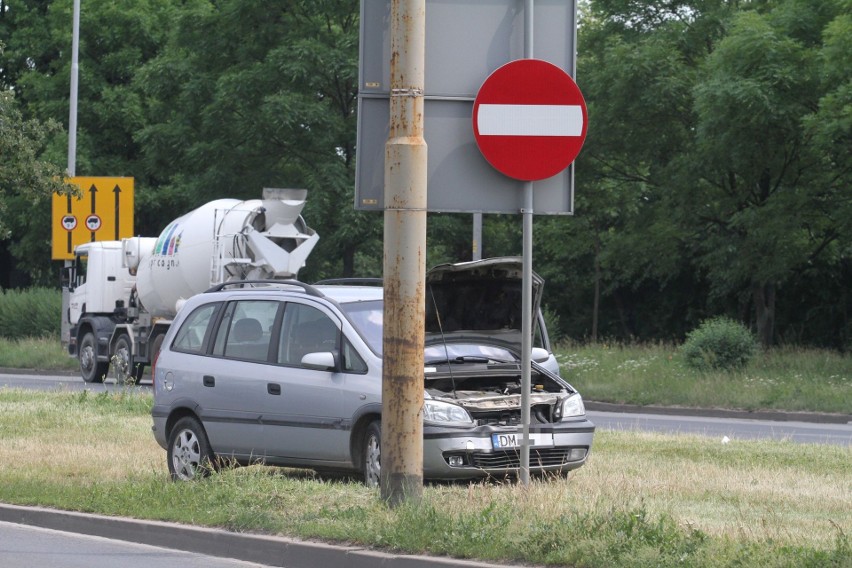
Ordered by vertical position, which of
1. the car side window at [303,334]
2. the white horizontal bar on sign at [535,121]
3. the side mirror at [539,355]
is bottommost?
the side mirror at [539,355]

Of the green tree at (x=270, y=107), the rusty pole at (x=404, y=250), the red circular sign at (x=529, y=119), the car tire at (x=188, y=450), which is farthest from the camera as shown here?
the green tree at (x=270, y=107)

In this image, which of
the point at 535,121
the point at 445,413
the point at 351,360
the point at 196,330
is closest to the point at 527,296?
the point at 535,121

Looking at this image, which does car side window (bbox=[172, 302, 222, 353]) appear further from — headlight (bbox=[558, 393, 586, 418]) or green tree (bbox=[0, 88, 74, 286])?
green tree (bbox=[0, 88, 74, 286])

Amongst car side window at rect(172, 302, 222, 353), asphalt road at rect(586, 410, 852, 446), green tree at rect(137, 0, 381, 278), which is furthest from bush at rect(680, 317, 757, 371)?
car side window at rect(172, 302, 222, 353)

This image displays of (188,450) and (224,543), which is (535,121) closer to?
(224,543)

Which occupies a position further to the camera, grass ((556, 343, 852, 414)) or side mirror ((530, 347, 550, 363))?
grass ((556, 343, 852, 414))

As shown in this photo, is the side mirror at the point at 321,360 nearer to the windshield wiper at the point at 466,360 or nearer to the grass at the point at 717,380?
the windshield wiper at the point at 466,360

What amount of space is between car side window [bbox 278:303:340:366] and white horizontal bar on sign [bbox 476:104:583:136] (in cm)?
335

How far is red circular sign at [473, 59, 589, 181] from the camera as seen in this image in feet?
29.3

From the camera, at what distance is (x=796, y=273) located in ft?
125

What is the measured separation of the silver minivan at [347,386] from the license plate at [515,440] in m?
0.01

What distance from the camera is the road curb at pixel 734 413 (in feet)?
75.9

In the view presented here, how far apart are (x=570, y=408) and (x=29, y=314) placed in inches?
1377

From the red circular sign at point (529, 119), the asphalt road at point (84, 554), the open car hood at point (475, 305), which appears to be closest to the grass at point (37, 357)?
the open car hood at point (475, 305)
